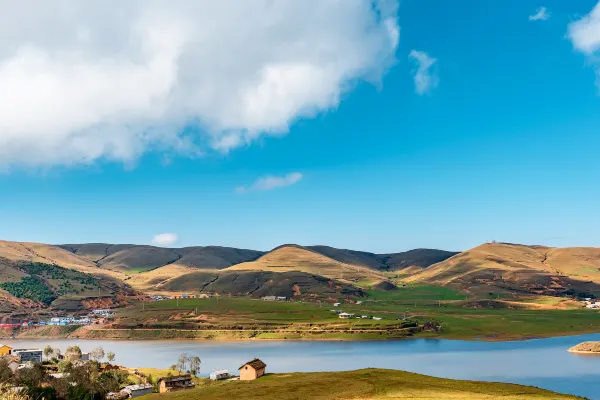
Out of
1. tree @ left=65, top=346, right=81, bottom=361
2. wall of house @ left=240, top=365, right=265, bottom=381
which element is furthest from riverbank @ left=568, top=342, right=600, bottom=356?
tree @ left=65, top=346, right=81, bottom=361

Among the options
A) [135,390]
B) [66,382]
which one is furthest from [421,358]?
[66,382]

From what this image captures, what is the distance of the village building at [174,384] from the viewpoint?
96025 mm

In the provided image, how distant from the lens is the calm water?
112000 millimetres

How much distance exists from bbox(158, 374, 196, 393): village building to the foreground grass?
12193mm

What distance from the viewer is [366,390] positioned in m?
74.8

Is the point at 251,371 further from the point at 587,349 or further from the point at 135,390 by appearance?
the point at 587,349

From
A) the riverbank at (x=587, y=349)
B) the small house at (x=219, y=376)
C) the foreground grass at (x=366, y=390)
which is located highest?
the foreground grass at (x=366, y=390)

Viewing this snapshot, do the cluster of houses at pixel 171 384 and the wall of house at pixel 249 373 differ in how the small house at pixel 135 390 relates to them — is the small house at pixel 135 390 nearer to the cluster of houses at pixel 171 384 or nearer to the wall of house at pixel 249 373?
the cluster of houses at pixel 171 384

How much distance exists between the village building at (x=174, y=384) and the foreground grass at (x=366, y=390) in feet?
40.0

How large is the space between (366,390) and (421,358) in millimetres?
71688


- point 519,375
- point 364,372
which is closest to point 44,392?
point 364,372

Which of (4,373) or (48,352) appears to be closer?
(4,373)

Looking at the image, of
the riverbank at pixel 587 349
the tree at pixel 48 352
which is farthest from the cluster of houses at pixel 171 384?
the riverbank at pixel 587 349

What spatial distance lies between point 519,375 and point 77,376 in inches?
3357
